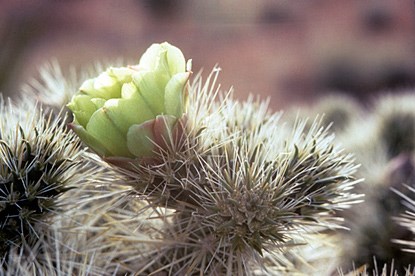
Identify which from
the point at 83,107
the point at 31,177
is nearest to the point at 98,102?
the point at 83,107

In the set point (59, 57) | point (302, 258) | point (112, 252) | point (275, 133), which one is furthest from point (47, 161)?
point (59, 57)

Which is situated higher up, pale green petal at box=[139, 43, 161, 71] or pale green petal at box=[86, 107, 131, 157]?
pale green petal at box=[139, 43, 161, 71]

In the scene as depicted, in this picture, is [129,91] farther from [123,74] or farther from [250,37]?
[250,37]

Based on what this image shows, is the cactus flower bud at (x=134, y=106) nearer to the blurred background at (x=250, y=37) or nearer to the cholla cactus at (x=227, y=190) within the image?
the cholla cactus at (x=227, y=190)

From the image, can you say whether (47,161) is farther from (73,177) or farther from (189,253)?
(189,253)

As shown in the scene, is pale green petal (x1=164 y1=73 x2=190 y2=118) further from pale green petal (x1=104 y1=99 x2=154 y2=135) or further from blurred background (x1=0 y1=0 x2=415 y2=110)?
blurred background (x1=0 y1=0 x2=415 y2=110)

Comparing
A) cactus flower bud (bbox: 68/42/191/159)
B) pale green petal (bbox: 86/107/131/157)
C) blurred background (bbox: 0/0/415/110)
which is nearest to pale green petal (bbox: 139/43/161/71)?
cactus flower bud (bbox: 68/42/191/159)
